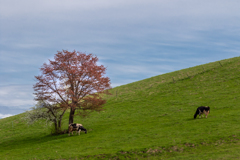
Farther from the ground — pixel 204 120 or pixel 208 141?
pixel 204 120

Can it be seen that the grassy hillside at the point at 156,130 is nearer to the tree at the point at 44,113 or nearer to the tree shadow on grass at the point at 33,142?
the tree shadow on grass at the point at 33,142

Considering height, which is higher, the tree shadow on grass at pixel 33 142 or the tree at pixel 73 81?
the tree at pixel 73 81

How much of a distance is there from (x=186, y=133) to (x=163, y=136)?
9.70 feet

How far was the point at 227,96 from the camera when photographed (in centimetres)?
4850

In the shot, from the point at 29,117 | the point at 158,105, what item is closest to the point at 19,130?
the point at 29,117

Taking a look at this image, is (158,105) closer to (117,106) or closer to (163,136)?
(117,106)

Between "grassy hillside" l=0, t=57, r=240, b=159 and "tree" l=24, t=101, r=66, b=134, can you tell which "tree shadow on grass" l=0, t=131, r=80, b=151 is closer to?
"grassy hillside" l=0, t=57, r=240, b=159

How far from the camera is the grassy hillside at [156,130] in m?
24.0

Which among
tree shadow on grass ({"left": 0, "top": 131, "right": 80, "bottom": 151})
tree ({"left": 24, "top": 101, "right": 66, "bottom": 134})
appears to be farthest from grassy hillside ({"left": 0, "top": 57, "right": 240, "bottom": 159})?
tree ({"left": 24, "top": 101, "right": 66, "bottom": 134})

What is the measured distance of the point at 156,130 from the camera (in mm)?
32250

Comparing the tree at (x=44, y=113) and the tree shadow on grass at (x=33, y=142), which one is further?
the tree at (x=44, y=113)

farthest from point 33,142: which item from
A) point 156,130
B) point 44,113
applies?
point 156,130

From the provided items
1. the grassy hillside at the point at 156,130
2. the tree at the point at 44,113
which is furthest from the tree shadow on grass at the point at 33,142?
the tree at the point at 44,113

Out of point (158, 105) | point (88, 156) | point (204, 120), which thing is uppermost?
point (158, 105)
